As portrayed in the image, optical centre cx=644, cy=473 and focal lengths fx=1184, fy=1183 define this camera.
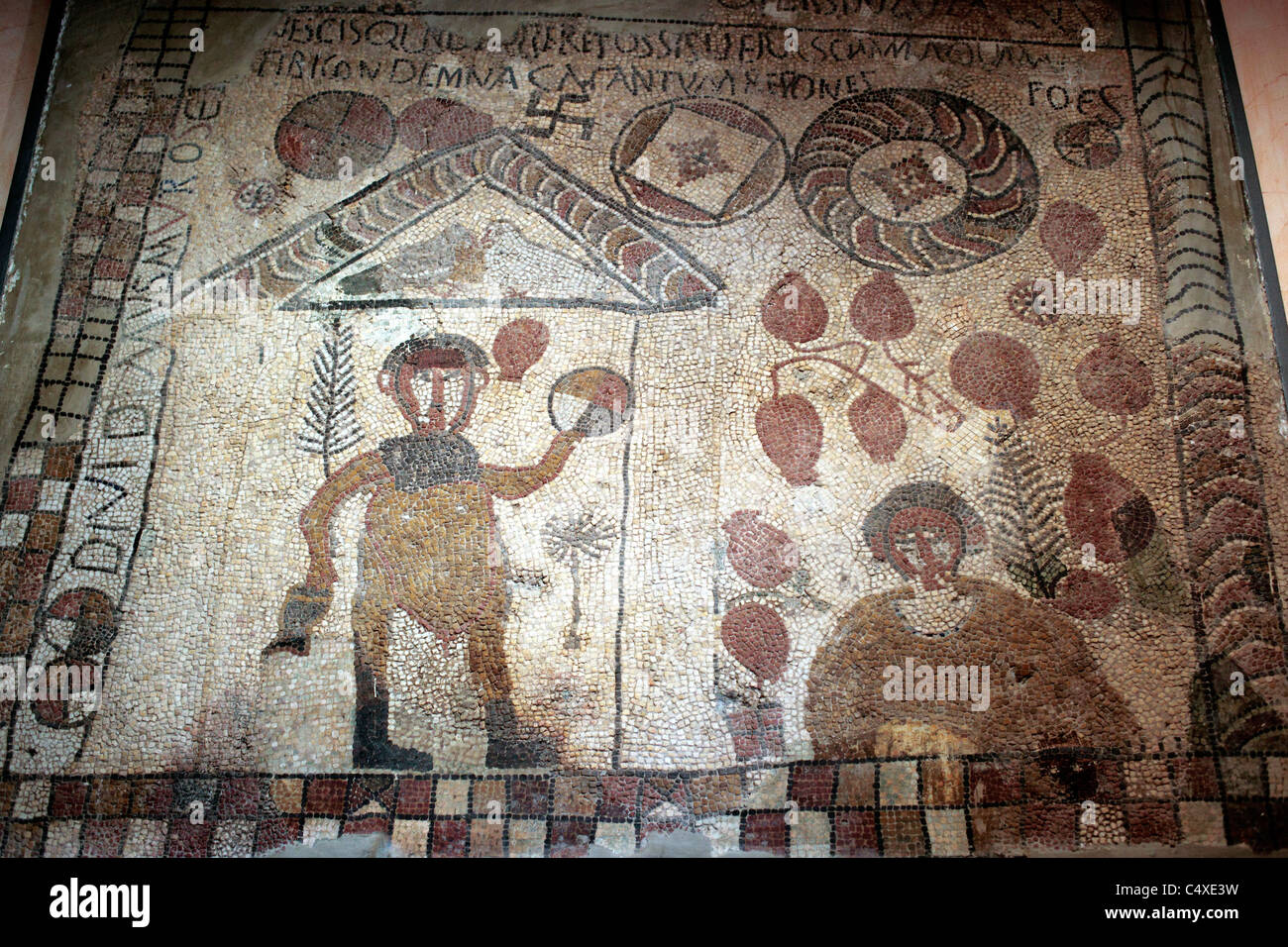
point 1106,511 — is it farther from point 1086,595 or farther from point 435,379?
point 435,379

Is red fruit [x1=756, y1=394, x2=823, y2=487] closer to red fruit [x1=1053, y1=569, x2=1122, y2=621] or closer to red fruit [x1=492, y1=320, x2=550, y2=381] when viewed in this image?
red fruit [x1=492, y1=320, x2=550, y2=381]

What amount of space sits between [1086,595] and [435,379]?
9.16 feet

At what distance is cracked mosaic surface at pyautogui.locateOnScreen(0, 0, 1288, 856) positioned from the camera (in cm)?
448

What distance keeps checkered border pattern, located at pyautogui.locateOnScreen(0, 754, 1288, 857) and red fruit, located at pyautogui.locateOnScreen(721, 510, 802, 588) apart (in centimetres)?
75

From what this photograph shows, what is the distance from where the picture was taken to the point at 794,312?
509 centimetres

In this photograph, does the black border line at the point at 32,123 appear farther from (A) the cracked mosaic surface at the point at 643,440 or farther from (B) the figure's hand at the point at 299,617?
(B) the figure's hand at the point at 299,617

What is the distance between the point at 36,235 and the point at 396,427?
191cm

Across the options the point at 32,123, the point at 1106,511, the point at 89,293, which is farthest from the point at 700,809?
the point at 32,123

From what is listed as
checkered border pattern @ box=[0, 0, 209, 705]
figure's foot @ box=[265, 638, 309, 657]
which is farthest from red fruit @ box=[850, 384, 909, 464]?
checkered border pattern @ box=[0, 0, 209, 705]

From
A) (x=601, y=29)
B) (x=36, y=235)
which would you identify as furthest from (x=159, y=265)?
(x=601, y=29)

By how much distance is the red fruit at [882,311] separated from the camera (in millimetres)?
5078

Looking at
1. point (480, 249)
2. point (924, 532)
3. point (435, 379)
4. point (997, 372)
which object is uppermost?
point (480, 249)

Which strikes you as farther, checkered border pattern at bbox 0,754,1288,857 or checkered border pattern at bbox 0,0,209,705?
checkered border pattern at bbox 0,0,209,705

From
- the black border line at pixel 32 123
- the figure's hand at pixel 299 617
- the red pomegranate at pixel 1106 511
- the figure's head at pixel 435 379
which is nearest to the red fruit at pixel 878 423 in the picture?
the red pomegranate at pixel 1106 511
